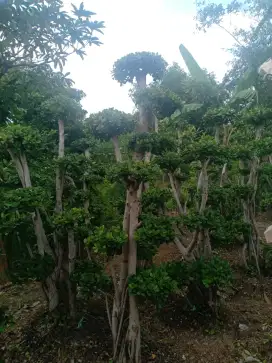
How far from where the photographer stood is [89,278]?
461cm

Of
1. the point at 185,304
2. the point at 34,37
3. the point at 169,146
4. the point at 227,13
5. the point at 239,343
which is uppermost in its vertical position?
the point at 227,13

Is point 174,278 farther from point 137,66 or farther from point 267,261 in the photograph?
point 137,66

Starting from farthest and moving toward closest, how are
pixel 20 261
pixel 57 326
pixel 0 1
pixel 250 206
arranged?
1. pixel 250 206
2. pixel 57 326
3. pixel 20 261
4. pixel 0 1

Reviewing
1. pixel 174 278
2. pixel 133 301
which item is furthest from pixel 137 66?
pixel 133 301

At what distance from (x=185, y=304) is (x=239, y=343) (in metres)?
1.12

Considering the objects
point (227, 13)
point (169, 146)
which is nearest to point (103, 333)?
point (169, 146)

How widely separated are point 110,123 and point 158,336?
12.4ft

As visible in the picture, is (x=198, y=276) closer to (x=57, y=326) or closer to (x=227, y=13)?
(x=57, y=326)

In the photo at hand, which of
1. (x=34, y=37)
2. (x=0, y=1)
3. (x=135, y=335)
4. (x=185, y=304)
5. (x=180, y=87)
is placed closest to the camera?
(x=0, y=1)

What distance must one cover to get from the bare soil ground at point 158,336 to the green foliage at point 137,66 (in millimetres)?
4499

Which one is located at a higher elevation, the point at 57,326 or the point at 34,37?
the point at 34,37

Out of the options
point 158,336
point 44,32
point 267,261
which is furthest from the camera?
point 267,261

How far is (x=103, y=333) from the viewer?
5086 millimetres

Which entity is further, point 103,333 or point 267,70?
point 267,70
